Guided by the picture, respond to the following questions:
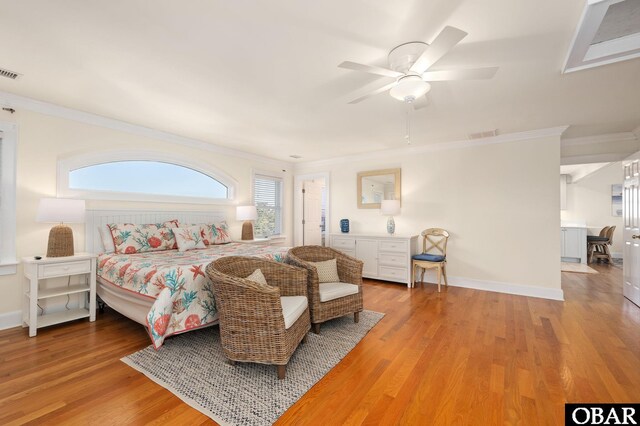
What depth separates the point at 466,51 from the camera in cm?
217

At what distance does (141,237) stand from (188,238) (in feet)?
1.82

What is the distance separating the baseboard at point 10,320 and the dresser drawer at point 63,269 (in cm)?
69

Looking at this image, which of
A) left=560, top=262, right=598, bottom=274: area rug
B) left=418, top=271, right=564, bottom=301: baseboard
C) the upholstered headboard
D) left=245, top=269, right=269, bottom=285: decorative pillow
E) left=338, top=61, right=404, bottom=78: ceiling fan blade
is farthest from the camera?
left=560, top=262, right=598, bottom=274: area rug

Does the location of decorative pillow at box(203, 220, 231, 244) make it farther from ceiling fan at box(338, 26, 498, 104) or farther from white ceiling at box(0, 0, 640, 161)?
ceiling fan at box(338, 26, 498, 104)

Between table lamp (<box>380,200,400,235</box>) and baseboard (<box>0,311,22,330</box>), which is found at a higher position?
table lamp (<box>380,200,400,235</box>)

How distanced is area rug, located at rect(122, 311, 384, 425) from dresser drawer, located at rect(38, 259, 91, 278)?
53.6 inches

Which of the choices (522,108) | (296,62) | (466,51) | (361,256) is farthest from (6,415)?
(522,108)

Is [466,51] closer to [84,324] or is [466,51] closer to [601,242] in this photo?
[84,324]

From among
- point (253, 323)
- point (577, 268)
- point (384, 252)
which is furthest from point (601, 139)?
point (253, 323)

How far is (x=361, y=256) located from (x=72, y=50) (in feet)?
15.1

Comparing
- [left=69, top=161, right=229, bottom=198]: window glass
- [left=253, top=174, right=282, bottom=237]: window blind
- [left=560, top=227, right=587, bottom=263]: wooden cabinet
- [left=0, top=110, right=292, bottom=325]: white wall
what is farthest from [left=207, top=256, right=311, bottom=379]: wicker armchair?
[left=560, top=227, right=587, bottom=263]: wooden cabinet

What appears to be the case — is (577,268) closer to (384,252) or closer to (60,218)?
(384,252)

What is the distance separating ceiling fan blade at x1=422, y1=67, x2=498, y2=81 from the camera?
1936 mm

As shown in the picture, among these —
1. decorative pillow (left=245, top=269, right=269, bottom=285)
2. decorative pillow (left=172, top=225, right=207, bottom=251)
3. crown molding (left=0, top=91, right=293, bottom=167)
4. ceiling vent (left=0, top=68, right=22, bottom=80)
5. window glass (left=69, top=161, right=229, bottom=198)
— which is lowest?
decorative pillow (left=245, top=269, right=269, bottom=285)
